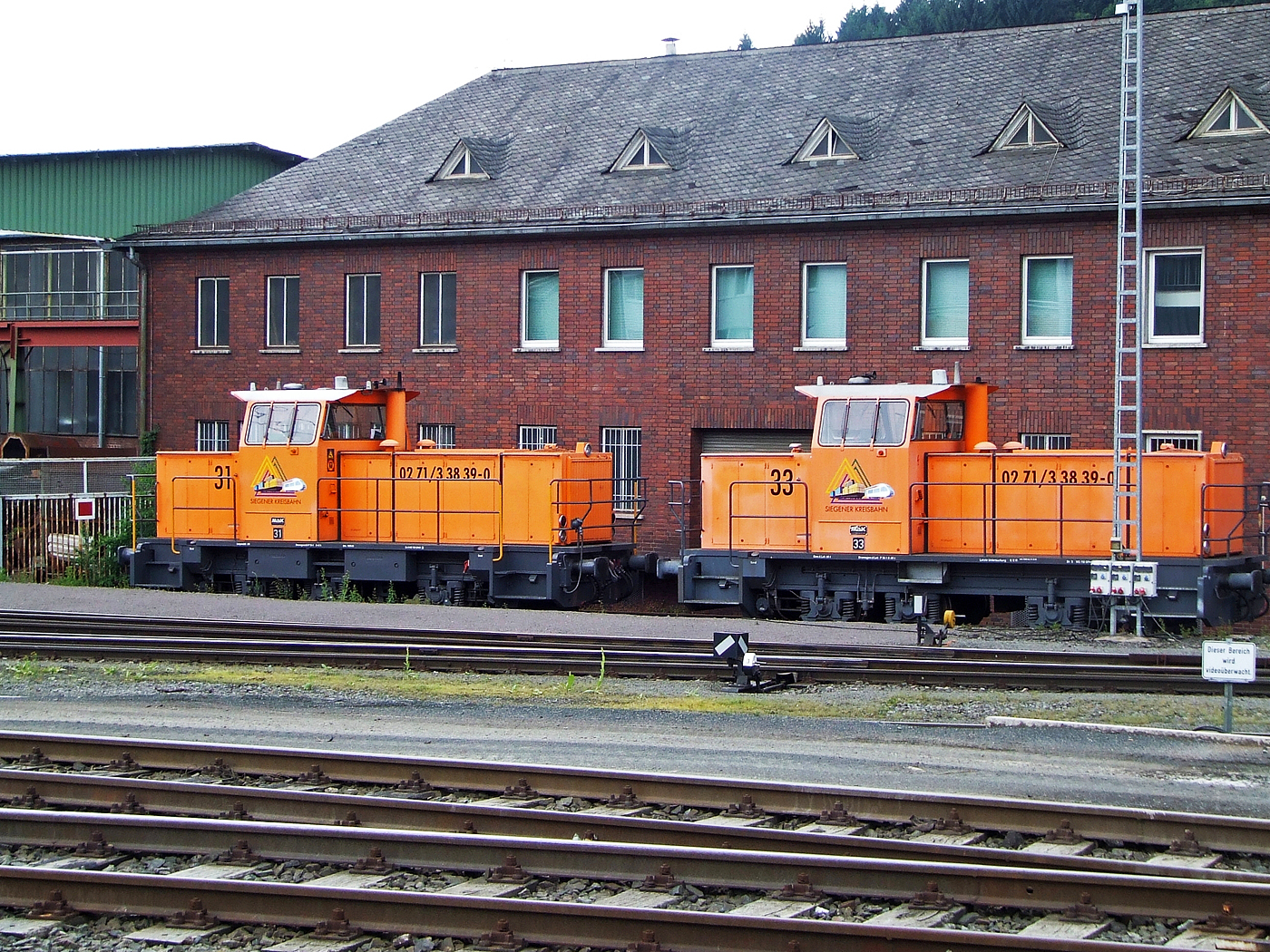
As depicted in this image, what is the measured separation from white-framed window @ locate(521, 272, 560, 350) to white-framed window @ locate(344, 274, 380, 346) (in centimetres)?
337

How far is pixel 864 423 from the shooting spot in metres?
19.5

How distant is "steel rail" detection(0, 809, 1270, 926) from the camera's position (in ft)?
23.1

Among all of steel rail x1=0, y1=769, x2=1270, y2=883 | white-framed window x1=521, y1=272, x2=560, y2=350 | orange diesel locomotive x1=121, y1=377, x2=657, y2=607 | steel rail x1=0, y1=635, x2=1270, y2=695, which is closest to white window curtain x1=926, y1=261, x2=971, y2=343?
orange diesel locomotive x1=121, y1=377, x2=657, y2=607

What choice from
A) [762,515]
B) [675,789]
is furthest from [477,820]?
[762,515]

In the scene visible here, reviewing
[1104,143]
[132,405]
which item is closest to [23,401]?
[132,405]

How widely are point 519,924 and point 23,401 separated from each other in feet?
137

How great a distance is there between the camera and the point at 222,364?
3169 cm

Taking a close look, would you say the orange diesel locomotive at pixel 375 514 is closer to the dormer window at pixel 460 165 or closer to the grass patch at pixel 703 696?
the grass patch at pixel 703 696

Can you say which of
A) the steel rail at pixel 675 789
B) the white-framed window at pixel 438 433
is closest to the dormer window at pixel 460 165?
the white-framed window at pixel 438 433

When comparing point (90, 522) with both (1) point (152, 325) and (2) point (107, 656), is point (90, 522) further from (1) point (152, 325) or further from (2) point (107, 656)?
(2) point (107, 656)

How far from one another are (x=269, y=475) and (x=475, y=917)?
16930 millimetres

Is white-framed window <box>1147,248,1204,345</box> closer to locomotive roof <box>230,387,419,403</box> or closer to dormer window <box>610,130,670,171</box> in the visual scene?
dormer window <box>610,130,670,171</box>

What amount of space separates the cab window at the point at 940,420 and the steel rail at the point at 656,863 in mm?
12310

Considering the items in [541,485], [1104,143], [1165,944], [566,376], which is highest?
[1104,143]
